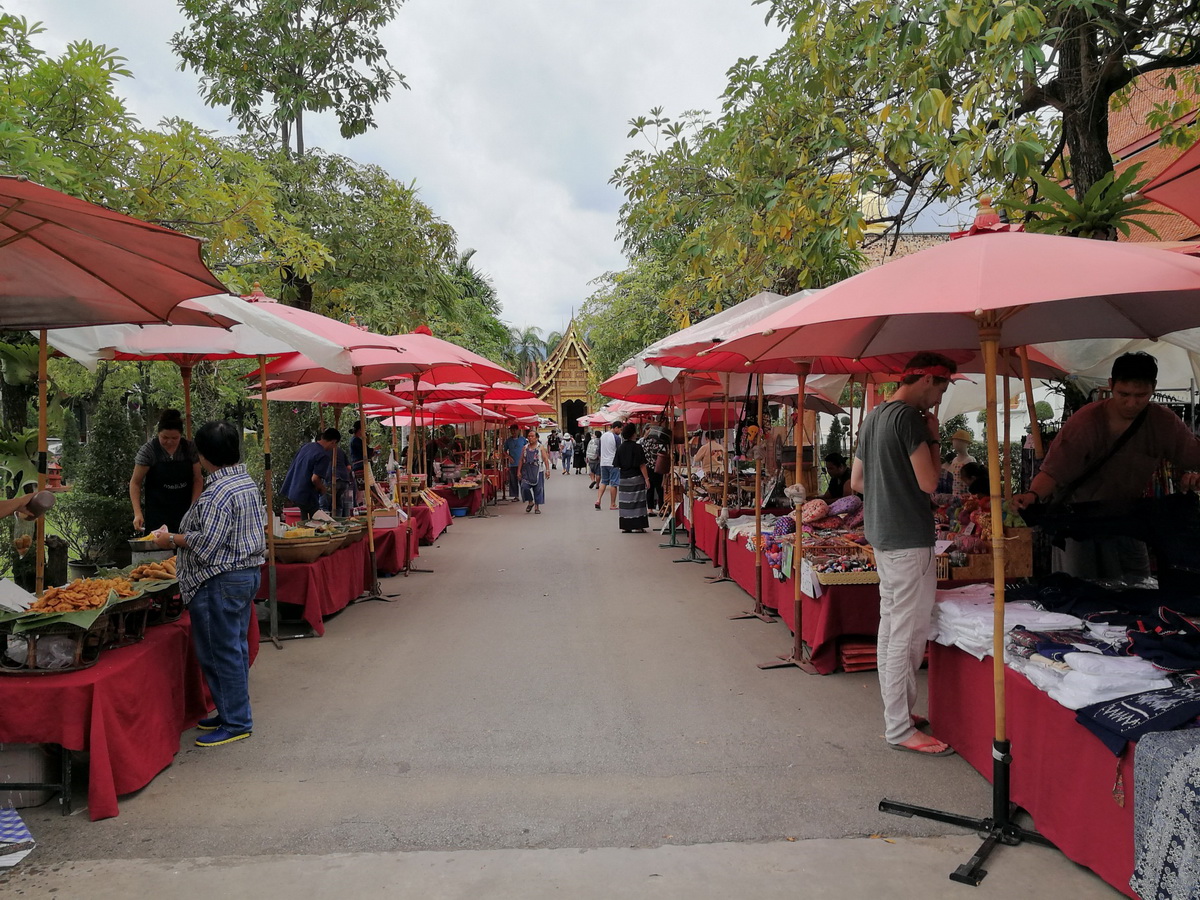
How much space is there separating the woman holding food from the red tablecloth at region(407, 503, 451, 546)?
15.7 feet

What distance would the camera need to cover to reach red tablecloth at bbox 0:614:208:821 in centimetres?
384

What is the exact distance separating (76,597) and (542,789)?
259 cm

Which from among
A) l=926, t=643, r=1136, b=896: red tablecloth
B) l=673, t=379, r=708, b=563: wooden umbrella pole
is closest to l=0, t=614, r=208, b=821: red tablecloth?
l=926, t=643, r=1136, b=896: red tablecloth

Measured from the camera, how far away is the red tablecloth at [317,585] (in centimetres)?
729

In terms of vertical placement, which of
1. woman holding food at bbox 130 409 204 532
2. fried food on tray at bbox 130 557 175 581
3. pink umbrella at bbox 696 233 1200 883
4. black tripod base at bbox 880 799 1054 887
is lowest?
black tripod base at bbox 880 799 1054 887

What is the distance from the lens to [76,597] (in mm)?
4113

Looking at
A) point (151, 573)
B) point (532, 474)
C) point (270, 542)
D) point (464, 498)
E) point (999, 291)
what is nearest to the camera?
point (999, 291)

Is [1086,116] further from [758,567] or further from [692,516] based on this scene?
[692,516]

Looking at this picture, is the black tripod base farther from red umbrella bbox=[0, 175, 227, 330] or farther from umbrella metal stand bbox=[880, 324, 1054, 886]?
red umbrella bbox=[0, 175, 227, 330]

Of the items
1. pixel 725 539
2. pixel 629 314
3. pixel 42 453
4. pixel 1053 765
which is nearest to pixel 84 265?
pixel 42 453

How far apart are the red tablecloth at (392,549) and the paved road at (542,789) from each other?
10.6ft

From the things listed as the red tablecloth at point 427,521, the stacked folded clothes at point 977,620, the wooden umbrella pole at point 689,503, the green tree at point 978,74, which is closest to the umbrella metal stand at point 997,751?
the stacked folded clothes at point 977,620

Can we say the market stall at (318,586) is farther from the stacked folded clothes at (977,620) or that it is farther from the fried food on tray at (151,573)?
the stacked folded clothes at (977,620)

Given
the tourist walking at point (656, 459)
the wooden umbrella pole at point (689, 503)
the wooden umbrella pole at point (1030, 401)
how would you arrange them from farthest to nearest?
the tourist walking at point (656, 459) → the wooden umbrella pole at point (689, 503) → the wooden umbrella pole at point (1030, 401)
